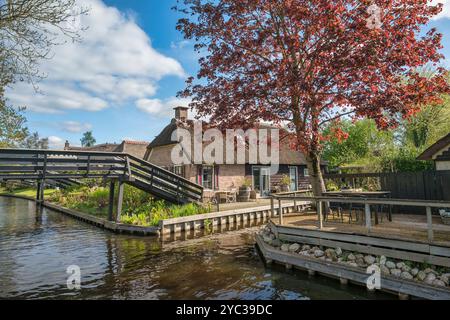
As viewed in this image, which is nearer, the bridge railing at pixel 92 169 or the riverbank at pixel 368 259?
the riverbank at pixel 368 259

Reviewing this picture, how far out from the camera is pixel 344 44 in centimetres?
900

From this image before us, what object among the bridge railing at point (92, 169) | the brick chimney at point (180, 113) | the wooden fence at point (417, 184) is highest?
the brick chimney at point (180, 113)

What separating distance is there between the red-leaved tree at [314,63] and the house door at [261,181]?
11.8m

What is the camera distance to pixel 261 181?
2378cm

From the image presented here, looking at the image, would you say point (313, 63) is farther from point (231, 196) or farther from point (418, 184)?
point (231, 196)

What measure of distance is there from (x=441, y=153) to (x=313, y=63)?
19.8ft

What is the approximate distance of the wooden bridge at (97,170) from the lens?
1189 centimetres

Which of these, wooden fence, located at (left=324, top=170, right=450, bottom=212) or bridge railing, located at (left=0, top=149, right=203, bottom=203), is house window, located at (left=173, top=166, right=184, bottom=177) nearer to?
bridge railing, located at (left=0, top=149, right=203, bottom=203)

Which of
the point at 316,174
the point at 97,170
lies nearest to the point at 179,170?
the point at 97,170

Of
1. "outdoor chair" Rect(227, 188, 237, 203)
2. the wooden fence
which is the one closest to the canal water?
the wooden fence

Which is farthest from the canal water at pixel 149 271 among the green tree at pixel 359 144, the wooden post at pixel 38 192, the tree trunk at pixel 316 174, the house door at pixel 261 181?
the green tree at pixel 359 144

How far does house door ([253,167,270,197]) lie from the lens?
23.6 metres

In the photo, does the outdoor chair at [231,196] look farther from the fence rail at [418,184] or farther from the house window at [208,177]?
the fence rail at [418,184]

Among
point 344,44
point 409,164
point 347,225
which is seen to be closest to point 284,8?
point 344,44
